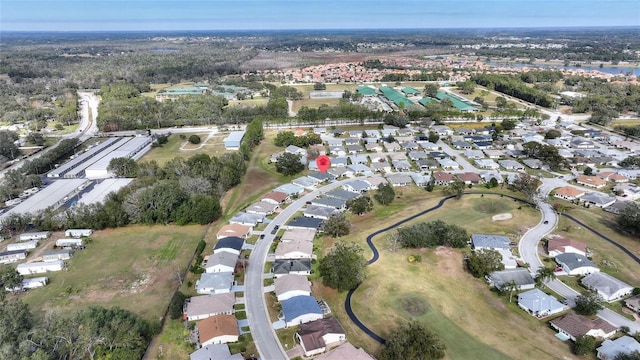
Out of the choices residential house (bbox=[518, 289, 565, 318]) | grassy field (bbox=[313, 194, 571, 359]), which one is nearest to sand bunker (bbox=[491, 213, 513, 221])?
grassy field (bbox=[313, 194, 571, 359])

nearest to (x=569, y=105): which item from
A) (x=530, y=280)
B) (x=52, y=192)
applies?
(x=530, y=280)

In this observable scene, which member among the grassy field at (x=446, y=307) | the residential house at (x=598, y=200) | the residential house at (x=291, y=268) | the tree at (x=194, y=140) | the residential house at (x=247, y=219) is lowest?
the grassy field at (x=446, y=307)

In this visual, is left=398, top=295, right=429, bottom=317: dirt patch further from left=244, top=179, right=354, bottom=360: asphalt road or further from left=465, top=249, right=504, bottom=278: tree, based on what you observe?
left=244, top=179, right=354, bottom=360: asphalt road

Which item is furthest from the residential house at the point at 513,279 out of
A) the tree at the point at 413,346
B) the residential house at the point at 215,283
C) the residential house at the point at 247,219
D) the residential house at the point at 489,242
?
the residential house at the point at 247,219

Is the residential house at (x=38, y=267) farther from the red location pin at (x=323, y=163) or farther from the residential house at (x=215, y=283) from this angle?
the red location pin at (x=323, y=163)

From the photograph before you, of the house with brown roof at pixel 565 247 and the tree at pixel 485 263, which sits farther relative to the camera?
the house with brown roof at pixel 565 247

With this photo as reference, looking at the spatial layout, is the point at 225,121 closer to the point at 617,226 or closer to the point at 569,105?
the point at 617,226

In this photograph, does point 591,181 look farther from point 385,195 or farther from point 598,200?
point 385,195
